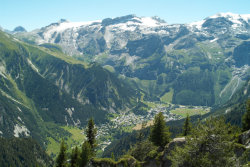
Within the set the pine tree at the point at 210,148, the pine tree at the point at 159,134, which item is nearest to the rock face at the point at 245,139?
the pine tree at the point at 210,148

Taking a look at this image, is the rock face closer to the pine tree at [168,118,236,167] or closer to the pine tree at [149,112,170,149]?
the pine tree at [168,118,236,167]

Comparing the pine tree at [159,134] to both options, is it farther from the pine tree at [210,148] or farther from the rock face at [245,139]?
the pine tree at [210,148]

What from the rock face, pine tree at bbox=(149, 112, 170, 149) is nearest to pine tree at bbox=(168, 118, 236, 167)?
the rock face

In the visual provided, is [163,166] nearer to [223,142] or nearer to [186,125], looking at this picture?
[223,142]

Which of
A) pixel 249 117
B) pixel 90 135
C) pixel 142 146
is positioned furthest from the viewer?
pixel 90 135

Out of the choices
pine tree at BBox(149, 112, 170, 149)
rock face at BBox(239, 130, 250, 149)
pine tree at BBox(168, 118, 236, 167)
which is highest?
pine tree at BBox(168, 118, 236, 167)

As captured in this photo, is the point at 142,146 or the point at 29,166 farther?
the point at 29,166

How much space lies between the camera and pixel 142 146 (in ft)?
232

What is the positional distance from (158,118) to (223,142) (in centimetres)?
4239

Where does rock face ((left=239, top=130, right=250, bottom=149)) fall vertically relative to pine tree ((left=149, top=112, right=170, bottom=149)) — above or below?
above

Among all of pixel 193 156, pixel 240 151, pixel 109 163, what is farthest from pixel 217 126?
A: pixel 109 163

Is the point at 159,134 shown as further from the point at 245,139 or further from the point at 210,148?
the point at 210,148

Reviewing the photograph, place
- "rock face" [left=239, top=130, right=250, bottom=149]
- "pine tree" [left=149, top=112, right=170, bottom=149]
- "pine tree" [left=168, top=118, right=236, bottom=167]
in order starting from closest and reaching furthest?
"pine tree" [left=168, top=118, right=236, bottom=167], "rock face" [left=239, top=130, right=250, bottom=149], "pine tree" [left=149, top=112, right=170, bottom=149]

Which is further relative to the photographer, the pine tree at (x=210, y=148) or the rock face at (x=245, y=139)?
the rock face at (x=245, y=139)
